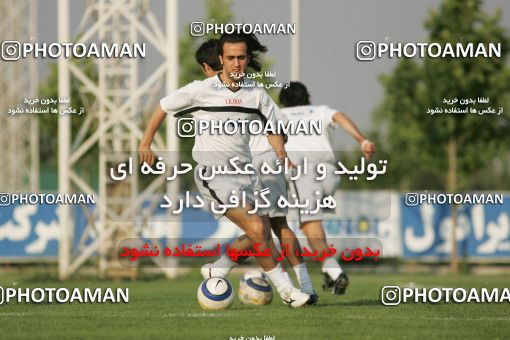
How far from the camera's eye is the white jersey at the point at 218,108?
9047mm

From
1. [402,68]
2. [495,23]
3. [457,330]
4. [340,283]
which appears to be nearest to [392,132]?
[402,68]

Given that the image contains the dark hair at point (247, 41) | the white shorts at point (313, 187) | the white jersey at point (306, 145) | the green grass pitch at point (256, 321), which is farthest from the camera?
the white shorts at point (313, 187)

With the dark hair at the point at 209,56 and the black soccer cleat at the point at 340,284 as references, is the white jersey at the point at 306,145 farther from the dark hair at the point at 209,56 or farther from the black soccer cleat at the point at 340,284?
the black soccer cleat at the point at 340,284

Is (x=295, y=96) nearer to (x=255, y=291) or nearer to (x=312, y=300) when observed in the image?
(x=255, y=291)

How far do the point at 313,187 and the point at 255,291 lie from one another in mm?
1795

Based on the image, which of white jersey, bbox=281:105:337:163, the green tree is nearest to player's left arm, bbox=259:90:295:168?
white jersey, bbox=281:105:337:163

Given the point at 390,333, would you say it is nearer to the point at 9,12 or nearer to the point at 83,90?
the point at 83,90

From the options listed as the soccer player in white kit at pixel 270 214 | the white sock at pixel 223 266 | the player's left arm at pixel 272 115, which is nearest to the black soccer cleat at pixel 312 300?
the soccer player in white kit at pixel 270 214

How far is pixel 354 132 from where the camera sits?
32.1ft

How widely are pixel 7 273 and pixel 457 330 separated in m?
16.7

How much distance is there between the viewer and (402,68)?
1064 inches

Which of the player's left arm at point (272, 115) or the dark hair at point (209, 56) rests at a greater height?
the dark hair at point (209, 56)

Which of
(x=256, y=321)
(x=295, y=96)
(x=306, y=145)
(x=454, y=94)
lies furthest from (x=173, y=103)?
(x=454, y=94)

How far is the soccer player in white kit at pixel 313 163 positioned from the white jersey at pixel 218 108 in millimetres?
1743
